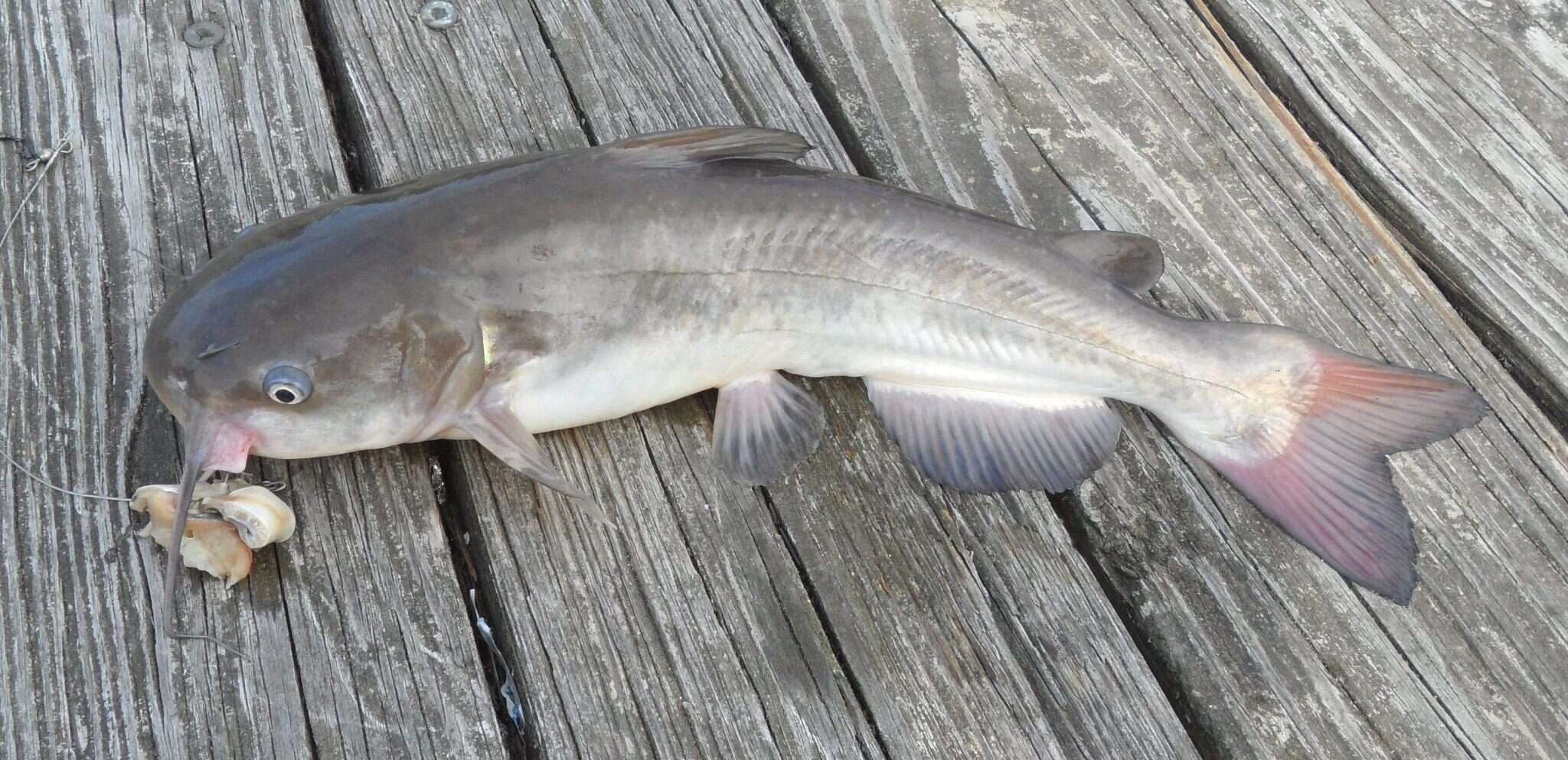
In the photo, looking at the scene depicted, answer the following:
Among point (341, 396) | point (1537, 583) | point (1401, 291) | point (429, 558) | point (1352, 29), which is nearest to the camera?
point (341, 396)

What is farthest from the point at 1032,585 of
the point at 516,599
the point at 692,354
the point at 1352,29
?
the point at 1352,29

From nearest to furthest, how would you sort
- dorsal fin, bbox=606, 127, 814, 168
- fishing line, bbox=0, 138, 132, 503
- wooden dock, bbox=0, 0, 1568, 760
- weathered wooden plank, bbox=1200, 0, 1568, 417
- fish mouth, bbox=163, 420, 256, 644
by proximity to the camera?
fish mouth, bbox=163, 420, 256, 644 → wooden dock, bbox=0, 0, 1568, 760 → dorsal fin, bbox=606, 127, 814, 168 → fishing line, bbox=0, 138, 132, 503 → weathered wooden plank, bbox=1200, 0, 1568, 417

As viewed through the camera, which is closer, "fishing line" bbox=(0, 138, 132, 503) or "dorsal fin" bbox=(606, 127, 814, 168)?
"dorsal fin" bbox=(606, 127, 814, 168)

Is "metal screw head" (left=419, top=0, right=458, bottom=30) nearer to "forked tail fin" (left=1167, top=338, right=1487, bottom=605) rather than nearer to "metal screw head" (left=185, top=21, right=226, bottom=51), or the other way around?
"metal screw head" (left=185, top=21, right=226, bottom=51)

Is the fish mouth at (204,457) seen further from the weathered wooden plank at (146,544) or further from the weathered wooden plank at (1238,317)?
the weathered wooden plank at (1238,317)

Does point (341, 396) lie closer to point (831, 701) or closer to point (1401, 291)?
point (831, 701)

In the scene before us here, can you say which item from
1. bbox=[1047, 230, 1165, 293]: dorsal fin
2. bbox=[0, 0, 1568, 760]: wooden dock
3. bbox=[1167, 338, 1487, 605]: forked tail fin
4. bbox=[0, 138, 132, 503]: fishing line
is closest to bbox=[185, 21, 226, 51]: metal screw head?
bbox=[0, 0, 1568, 760]: wooden dock
